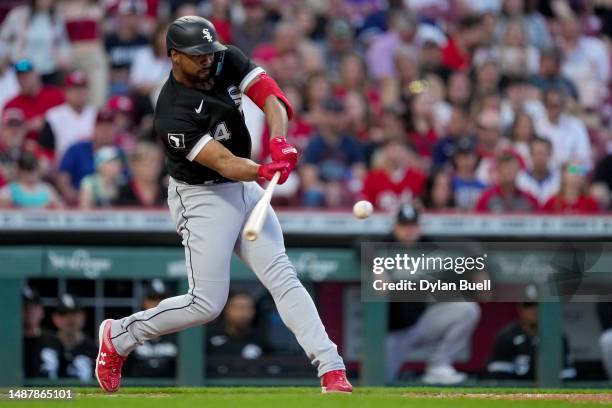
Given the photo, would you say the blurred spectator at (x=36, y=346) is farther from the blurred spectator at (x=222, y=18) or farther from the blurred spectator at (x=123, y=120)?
the blurred spectator at (x=222, y=18)

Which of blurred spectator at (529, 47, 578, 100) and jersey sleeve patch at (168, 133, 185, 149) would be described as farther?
blurred spectator at (529, 47, 578, 100)

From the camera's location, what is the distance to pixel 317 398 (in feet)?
19.0

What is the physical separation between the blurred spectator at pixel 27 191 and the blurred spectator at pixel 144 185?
499 mm

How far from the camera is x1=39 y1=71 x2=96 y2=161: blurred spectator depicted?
10.7 metres

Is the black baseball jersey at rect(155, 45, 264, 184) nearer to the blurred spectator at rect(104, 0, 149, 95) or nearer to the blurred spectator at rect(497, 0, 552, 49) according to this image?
the blurred spectator at rect(104, 0, 149, 95)

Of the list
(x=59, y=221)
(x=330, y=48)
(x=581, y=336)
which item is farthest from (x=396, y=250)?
(x=330, y=48)

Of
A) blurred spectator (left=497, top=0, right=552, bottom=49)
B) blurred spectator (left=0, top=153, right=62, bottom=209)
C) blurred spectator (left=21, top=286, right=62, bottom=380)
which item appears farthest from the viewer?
blurred spectator (left=497, top=0, right=552, bottom=49)

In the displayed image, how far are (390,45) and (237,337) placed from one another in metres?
3.92

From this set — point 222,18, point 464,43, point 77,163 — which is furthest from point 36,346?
point 464,43

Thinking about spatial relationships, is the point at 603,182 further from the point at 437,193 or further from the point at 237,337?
the point at 237,337

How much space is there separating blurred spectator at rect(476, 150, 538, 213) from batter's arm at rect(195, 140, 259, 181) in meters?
4.37

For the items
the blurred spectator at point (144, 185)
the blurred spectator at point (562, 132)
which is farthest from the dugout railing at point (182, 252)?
the blurred spectator at point (562, 132)

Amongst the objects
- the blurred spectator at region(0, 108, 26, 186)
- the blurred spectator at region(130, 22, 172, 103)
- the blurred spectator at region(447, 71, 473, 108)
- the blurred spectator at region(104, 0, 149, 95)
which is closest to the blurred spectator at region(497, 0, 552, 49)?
the blurred spectator at region(447, 71, 473, 108)

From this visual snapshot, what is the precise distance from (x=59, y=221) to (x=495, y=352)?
10.4ft
